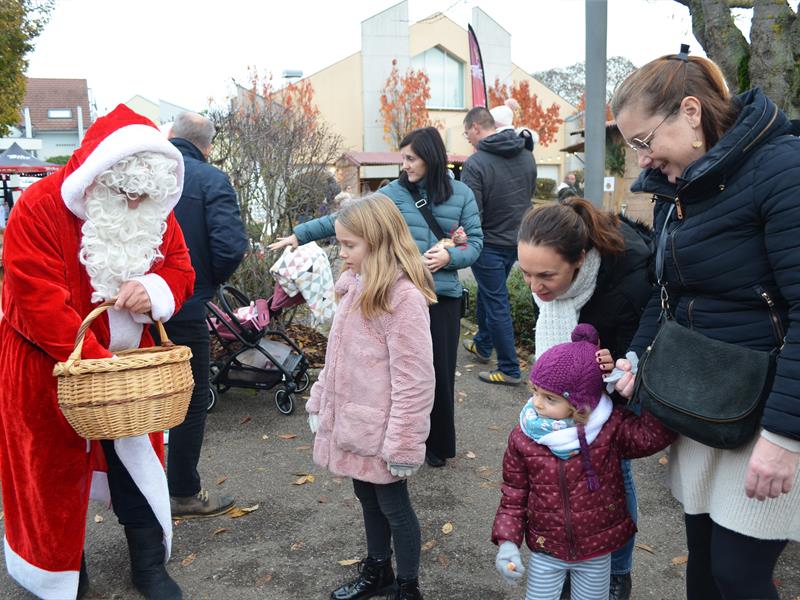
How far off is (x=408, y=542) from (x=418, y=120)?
31.2 m

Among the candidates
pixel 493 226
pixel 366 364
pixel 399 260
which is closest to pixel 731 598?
pixel 366 364

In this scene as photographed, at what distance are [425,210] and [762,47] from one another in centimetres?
A: 324

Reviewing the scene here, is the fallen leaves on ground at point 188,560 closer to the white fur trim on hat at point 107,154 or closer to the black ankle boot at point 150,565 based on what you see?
the black ankle boot at point 150,565

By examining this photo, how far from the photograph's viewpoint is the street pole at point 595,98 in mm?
5109

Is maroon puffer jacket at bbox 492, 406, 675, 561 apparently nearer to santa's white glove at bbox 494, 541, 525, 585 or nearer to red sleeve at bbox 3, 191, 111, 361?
santa's white glove at bbox 494, 541, 525, 585

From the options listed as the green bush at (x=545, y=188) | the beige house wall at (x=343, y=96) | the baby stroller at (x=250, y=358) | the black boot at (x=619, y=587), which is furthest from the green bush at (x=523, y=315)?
the green bush at (x=545, y=188)

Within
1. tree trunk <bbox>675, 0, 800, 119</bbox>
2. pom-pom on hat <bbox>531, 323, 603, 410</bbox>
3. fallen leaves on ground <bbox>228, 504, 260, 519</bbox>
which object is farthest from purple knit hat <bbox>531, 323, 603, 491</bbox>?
tree trunk <bbox>675, 0, 800, 119</bbox>

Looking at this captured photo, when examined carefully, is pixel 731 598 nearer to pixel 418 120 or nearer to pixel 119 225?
pixel 119 225

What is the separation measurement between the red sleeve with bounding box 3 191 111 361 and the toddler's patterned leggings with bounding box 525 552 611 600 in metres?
1.84

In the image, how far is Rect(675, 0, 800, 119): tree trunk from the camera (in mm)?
5172

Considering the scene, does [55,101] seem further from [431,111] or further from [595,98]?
[595,98]

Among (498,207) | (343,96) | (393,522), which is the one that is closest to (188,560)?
(393,522)

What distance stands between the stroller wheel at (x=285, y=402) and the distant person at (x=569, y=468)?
3.21 meters

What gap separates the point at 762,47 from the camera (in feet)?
17.2
